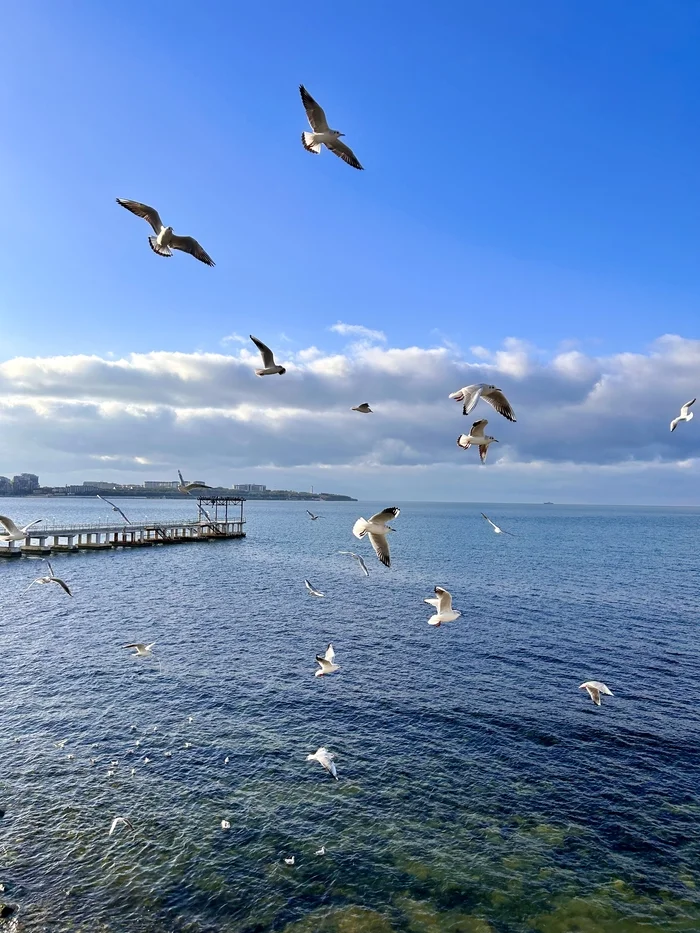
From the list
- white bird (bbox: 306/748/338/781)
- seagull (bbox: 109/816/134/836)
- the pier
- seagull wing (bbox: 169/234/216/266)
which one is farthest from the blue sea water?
the pier

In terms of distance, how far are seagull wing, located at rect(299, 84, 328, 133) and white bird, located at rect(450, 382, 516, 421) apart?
6.73 meters

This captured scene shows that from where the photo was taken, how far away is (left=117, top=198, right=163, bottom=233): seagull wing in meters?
13.5

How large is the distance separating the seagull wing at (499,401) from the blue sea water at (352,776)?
527 inches

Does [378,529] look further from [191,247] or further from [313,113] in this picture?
[313,113]

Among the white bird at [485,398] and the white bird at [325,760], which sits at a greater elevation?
the white bird at [485,398]

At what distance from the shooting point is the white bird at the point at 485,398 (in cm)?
1225

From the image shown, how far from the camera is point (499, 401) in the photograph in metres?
Result: 13.0

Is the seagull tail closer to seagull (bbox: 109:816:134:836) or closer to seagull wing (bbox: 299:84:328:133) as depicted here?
seagull wing (bbox: 299:84:328:133)

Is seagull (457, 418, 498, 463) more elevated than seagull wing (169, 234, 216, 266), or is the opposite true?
seagull wing (169, 234, 216, 266)

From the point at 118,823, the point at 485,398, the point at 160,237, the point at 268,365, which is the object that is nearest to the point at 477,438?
the point at 485,398

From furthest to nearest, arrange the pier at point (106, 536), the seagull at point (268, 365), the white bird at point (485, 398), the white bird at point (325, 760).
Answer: the pier at point (106, 536), the white bird at point (325, 760), the seagull at point (268, 365), the white bird at point (485, 398)

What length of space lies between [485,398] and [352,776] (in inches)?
667

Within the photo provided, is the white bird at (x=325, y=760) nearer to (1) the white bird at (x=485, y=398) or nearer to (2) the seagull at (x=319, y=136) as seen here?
(1) the white bird at (x=485, y=398)

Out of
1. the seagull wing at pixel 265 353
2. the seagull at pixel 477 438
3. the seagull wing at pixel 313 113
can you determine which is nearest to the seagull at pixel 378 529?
the seagull at pixel 477 438
